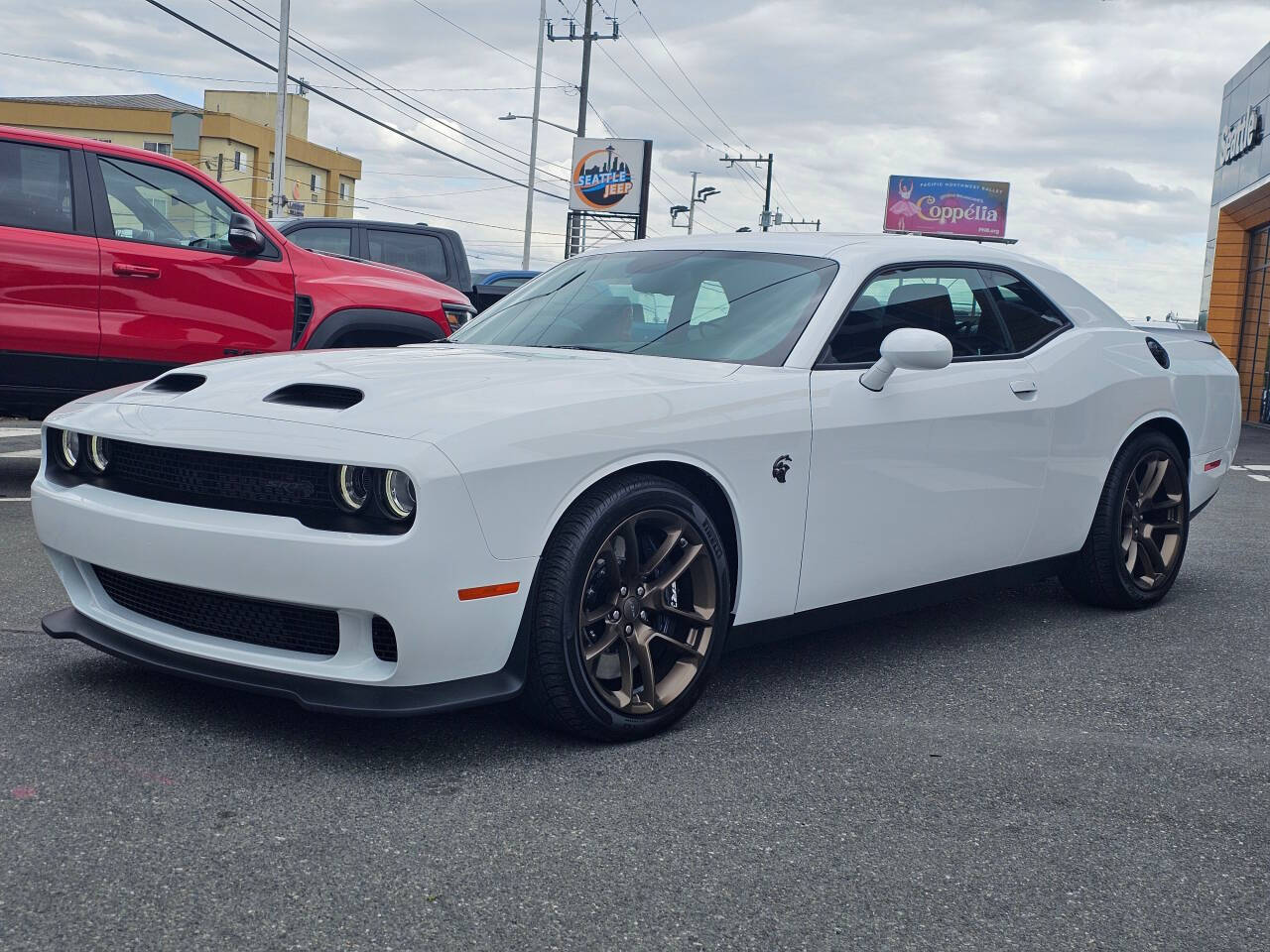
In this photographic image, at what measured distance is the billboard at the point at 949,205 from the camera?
88.6 m

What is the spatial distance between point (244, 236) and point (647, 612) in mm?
4832


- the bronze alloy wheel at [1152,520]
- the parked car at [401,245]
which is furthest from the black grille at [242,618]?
the parked car at [401,245]

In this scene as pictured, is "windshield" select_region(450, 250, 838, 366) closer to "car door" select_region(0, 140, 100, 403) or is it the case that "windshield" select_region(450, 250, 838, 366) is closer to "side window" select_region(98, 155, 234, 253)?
"car door" select_region(0, 140, 100, 403)

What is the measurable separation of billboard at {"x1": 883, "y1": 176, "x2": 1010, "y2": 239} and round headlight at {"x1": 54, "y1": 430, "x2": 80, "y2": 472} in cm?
8535

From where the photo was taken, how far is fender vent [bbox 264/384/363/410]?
3.40 m

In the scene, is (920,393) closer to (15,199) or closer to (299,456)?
(299,456)

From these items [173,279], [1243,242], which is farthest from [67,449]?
[1243,242]

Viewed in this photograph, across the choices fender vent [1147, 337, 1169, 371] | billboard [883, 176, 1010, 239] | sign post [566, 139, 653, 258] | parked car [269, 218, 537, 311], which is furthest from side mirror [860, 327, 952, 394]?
billboard [883, 176, 1010, 239]

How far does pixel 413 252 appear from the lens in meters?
12.2

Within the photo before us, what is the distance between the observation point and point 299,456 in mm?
3168

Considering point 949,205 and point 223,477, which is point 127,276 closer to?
point 223,477

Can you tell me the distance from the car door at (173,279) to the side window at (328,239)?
13.5 feet

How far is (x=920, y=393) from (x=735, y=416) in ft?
2.80

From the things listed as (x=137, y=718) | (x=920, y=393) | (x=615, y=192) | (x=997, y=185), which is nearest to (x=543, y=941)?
(x=137, y=718)
